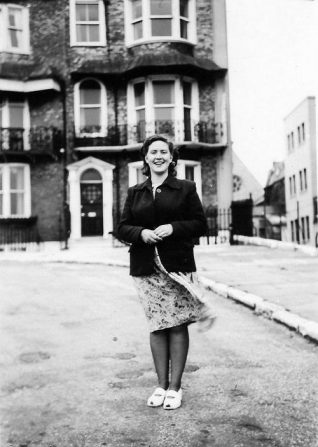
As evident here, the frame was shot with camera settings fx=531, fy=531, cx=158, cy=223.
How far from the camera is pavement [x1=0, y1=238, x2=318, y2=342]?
639cm

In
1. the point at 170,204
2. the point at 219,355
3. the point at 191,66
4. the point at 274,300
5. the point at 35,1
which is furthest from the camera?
the point at 35,1

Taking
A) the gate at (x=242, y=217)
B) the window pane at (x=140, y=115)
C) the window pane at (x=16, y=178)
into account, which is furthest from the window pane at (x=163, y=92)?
the window pane at (x=16, y=178)

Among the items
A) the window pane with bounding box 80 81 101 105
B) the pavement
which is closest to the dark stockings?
the pavement

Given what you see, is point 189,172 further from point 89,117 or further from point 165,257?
point 165,257

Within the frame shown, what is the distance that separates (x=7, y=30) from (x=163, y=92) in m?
6.81

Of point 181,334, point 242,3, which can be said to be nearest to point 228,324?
point 181,334

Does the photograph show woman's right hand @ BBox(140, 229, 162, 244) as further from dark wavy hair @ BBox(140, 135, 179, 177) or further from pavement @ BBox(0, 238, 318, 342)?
pavement @ BBox(0, 238, 318, 342)

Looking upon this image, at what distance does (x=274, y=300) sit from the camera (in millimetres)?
7156

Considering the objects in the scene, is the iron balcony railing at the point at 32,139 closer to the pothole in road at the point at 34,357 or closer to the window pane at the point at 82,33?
the window pane at the point at 82,33

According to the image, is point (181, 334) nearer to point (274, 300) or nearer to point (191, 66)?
point (274, 300)

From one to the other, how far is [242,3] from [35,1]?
1658 centimetres

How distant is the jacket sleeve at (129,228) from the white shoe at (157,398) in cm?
102

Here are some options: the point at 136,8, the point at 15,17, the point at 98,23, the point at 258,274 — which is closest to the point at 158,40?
the point at 136,8

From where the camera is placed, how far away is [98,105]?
21.4 metres
